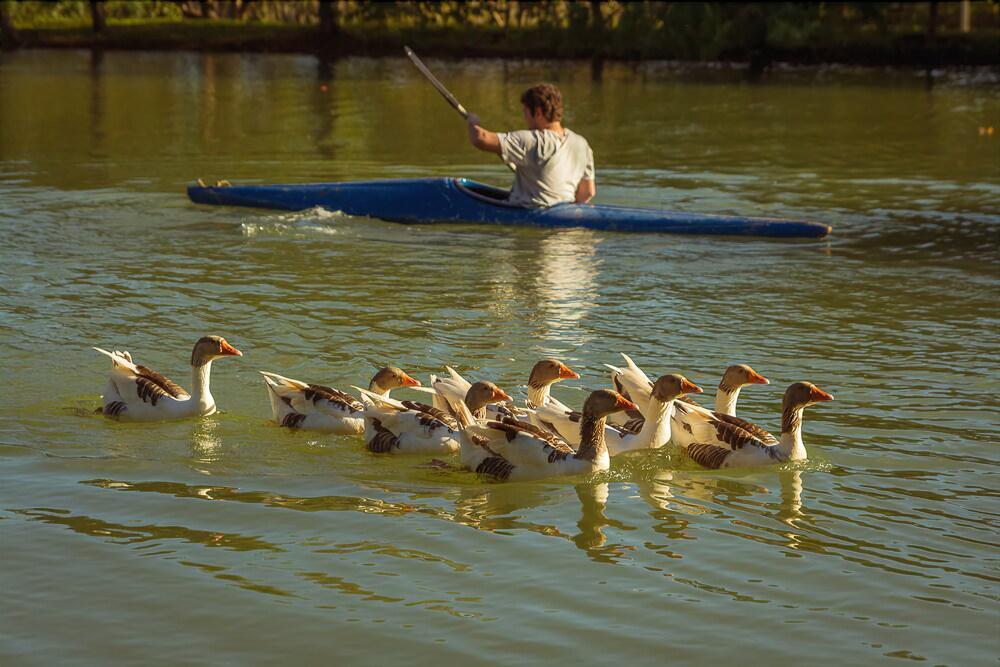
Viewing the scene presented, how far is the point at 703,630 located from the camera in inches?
235

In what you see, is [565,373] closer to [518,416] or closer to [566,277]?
[518,416]

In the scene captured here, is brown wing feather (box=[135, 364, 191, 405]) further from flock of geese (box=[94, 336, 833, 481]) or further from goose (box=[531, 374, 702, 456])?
goose (box=[531, 374, 702, 456])

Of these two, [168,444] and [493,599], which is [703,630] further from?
[168,444]

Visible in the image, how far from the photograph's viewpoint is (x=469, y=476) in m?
7.87

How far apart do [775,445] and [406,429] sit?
203 centimetres

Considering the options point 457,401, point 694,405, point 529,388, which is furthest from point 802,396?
point 457,401

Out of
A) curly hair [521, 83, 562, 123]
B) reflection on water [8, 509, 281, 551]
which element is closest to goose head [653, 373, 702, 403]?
reflection on water [8, 509, 281, 551]

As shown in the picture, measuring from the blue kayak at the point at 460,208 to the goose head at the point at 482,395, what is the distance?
7.69 metres

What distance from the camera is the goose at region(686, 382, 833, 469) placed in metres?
7.85

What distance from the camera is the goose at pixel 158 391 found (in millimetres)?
8703

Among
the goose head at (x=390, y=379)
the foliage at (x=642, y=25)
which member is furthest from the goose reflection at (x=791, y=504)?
the foliage at (x=642, y=25)

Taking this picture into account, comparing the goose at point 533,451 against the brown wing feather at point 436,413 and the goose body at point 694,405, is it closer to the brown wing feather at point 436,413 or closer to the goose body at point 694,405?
the brown wing feather at point 436,413

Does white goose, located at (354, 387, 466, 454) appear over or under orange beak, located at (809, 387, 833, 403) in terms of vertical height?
under

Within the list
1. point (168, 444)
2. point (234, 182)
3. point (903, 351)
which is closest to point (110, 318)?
point (168, 444)
